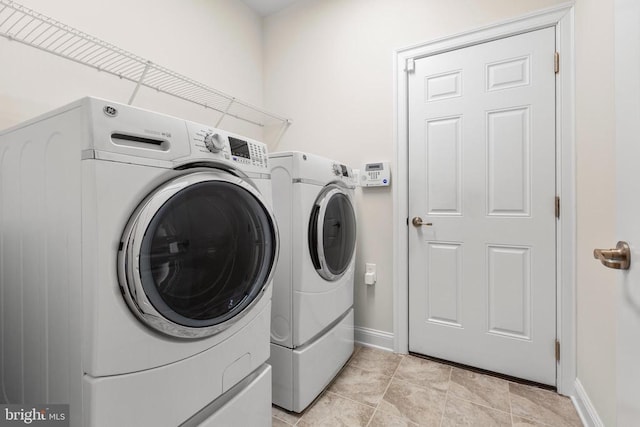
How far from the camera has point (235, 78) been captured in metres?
2.32

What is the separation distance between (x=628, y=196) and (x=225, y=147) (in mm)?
1058

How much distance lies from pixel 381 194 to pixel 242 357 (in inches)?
55.1

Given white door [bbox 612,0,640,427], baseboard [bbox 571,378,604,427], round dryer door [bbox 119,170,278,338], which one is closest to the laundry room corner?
baseboard [bbox 571,378,604,427]

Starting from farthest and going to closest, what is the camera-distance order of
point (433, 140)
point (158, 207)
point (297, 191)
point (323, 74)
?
point (323, 74), point (433, 140), point (297, 191), point (158, 207)

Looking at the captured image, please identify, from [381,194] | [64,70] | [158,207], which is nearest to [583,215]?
[381,194]

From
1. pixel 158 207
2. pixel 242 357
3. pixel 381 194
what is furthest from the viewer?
pixel 381 194

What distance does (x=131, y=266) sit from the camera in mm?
733

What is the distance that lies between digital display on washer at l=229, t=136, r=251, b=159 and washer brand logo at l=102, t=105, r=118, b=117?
348 mm

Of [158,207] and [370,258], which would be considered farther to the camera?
[370,258]

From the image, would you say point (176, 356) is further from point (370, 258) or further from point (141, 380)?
point (370, 258)

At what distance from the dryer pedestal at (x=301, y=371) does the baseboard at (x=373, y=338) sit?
21.9 inches

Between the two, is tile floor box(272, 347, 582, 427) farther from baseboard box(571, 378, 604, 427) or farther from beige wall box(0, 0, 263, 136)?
beige wall box(0, 0, 263, 136)

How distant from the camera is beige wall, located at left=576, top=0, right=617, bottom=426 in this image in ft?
3.74

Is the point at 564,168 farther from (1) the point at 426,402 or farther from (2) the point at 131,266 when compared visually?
(2) the point at 131,266
